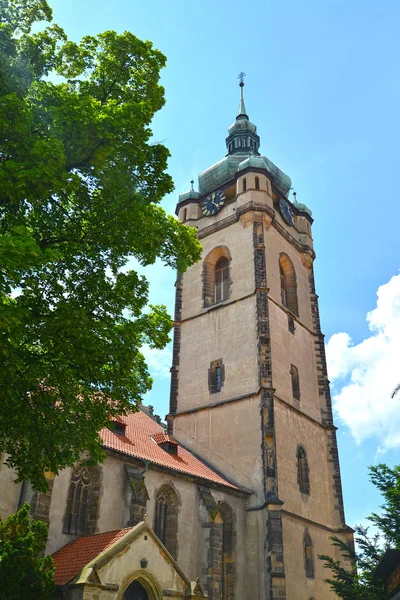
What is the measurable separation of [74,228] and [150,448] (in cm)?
1266

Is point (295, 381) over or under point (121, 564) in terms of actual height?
over

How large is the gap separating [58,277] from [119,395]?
95.0 inches

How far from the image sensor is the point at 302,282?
31.2m

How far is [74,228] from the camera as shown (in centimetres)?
1016

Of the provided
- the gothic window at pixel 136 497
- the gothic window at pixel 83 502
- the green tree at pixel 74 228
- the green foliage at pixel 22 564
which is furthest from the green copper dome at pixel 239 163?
the green foliage at pixel 22 564

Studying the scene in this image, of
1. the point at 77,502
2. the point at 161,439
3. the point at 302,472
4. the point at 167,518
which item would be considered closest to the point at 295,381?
the point at 302,472

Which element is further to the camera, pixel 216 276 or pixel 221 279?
pixel 216 276

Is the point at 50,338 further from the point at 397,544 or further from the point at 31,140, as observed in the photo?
the point at 397,544

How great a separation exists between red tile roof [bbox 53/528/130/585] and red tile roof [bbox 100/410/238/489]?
332 cm

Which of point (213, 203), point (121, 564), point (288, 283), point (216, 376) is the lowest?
point (121, 564)

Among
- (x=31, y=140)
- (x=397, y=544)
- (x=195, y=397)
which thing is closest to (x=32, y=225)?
(x=31, y=140)

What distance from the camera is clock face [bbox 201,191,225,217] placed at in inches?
1236

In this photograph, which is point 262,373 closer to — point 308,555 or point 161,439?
point 161,439

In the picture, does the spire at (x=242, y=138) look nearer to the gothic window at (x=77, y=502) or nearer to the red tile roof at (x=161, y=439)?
the red tile roof at (x=161, y=439)
